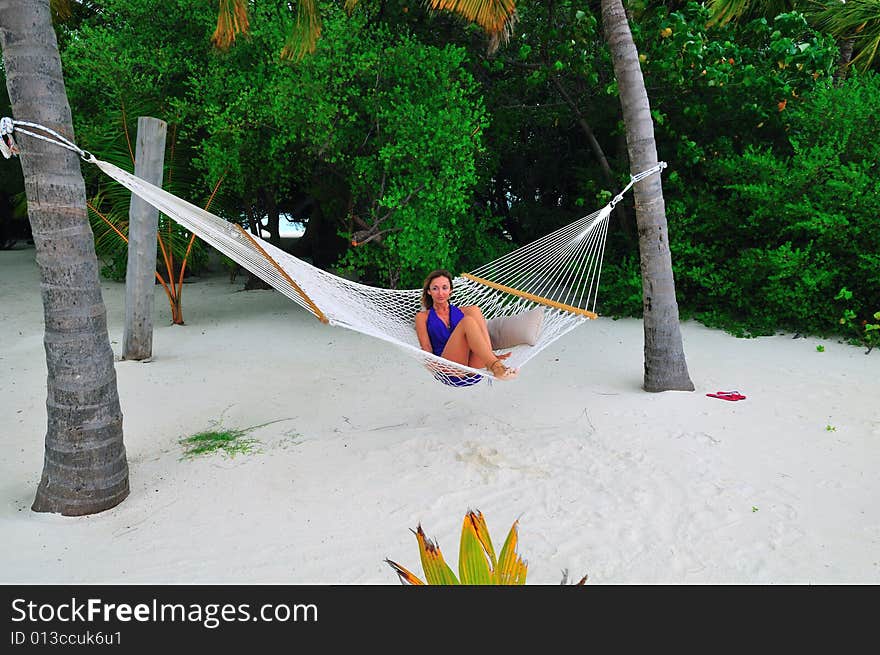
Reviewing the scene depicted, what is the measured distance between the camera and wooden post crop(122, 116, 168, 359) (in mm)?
3889

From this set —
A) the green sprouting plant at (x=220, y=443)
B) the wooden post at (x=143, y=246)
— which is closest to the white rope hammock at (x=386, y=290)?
the green sprouting plant at (x=220, y=443)

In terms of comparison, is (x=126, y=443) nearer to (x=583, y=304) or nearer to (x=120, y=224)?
(x=120, y=224)

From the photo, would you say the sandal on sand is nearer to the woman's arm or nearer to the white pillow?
the white pillow

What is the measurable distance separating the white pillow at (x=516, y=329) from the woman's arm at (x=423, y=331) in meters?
0.30

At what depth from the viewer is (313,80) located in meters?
4.17

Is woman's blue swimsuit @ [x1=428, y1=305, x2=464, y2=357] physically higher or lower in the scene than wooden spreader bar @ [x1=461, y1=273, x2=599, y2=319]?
lower

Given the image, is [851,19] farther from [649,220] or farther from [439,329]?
[439,329]

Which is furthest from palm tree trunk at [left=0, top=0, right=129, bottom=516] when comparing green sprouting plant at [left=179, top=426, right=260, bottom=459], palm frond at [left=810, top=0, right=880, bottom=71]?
palm frond at [left=810, top=0, right=880, bottom=71]

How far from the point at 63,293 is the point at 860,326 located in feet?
14.2

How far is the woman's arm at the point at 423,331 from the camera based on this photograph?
289cm

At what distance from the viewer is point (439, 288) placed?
9.50ft

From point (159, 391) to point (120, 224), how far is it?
2.12 m

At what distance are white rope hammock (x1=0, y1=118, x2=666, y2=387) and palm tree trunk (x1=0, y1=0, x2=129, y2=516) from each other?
9 cm
